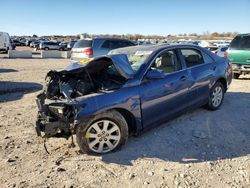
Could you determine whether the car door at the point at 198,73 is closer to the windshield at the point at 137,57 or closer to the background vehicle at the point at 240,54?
the windshield at the point at 137,57

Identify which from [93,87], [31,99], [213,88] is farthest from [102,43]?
[93,87]

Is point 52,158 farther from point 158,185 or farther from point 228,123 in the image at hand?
point 228,123

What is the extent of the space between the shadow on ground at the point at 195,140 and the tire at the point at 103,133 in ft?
0.50

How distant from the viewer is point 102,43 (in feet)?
47.9

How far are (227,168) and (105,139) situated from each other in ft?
5.75

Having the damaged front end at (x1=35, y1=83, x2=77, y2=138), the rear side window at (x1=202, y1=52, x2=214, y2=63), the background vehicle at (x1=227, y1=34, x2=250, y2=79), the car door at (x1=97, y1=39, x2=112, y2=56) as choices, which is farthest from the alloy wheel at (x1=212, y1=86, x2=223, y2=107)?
the car door at (x1=97, y1=39, x2=112, y2=56)

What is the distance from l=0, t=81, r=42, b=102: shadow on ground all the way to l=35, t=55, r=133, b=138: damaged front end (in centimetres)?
415

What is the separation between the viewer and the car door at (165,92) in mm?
4953

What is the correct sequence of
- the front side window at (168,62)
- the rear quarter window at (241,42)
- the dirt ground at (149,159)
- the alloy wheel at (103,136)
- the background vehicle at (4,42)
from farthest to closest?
the background vehicle at (4,42), the rear quarter window at (241,42), the front side window at (168,62), the alloy wheel at (103,136), the dirt ground at (149,159)

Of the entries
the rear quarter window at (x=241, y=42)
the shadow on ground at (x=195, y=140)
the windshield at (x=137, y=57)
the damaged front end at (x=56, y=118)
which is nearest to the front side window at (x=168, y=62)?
the windshield at (x=137, y=57)

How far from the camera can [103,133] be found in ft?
14.9

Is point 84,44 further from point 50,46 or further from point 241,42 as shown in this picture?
point 50,46

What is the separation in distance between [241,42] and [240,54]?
57cm

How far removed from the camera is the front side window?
5.39 m
